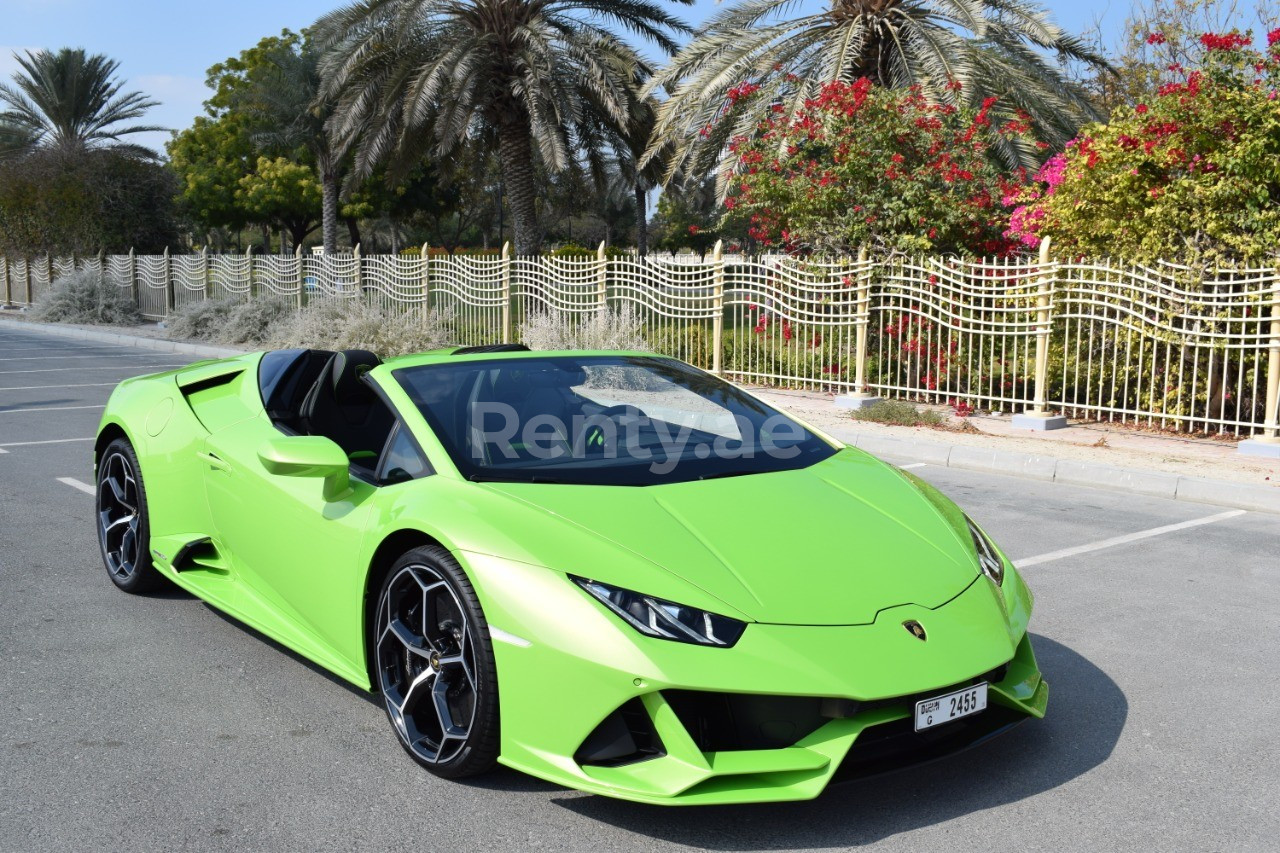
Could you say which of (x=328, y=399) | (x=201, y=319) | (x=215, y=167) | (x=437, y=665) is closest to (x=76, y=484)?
(x=328, y=399)

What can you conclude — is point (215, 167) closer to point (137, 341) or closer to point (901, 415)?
point (137, 341)

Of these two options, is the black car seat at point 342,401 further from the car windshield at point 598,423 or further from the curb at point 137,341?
the curb at point 137,341

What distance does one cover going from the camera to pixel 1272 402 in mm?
10234

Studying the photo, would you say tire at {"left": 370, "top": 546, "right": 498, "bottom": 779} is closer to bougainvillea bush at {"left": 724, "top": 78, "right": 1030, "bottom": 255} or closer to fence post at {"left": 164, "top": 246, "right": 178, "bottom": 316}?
bougainvillea bush at {"left": 724, "top": 78, "right": 1030, "bottom": 255}

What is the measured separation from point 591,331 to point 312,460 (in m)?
12.8

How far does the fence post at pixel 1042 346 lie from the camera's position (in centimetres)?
1180

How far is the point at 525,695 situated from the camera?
10.0ft

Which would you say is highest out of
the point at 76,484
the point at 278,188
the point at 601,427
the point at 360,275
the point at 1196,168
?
the point at 278,188

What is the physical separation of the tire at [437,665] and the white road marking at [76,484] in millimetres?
5276

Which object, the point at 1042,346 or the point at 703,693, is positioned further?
the point at 1042,346

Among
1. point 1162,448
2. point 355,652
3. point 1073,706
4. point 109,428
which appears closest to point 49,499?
point 109,428

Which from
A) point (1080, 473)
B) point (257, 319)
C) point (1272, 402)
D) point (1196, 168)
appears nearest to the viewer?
point (1080, 473)

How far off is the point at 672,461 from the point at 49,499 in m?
5.49

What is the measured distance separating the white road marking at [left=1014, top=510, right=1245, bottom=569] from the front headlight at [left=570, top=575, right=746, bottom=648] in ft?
12.1
